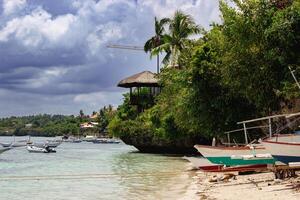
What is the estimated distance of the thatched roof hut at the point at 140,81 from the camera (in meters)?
54.3

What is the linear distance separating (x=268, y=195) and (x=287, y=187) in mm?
1147

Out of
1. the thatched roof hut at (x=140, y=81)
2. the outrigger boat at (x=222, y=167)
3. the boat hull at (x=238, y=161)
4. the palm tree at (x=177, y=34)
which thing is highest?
the palm tree at (x=177, y=34)

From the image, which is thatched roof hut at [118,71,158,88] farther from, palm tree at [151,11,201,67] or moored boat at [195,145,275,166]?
moored boat at [195,145,275,166]

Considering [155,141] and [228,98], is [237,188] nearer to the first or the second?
[228,98]

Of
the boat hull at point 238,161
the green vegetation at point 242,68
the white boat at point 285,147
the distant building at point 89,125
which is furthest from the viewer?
the distant building at point 89,125

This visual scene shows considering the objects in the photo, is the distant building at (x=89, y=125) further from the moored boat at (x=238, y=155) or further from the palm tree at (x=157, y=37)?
the moored boat at (x=238, y=155)

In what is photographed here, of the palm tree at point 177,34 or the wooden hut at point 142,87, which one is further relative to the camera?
the wooden hut at point 142,87

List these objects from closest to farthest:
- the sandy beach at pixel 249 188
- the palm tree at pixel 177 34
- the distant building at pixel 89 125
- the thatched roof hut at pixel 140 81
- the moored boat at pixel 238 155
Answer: the sandy beach at pixel 249 188 → the moored boat at pixel 238 155 → the palm tree at pixel 177 34 → the thatched roof hut at pixel 140 81 → the distant building at pixel 89 125

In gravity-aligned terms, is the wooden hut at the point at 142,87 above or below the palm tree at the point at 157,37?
below

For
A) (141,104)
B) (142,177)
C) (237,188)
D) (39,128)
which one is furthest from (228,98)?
(39,128)

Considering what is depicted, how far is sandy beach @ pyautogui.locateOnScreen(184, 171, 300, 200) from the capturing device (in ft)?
45.8

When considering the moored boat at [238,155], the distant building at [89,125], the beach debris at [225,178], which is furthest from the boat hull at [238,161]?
the distant building at [89,125]

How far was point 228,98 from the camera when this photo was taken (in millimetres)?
27156

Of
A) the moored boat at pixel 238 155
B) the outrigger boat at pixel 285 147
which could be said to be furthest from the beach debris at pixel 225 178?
the outrigger boat at pixel 285 147
